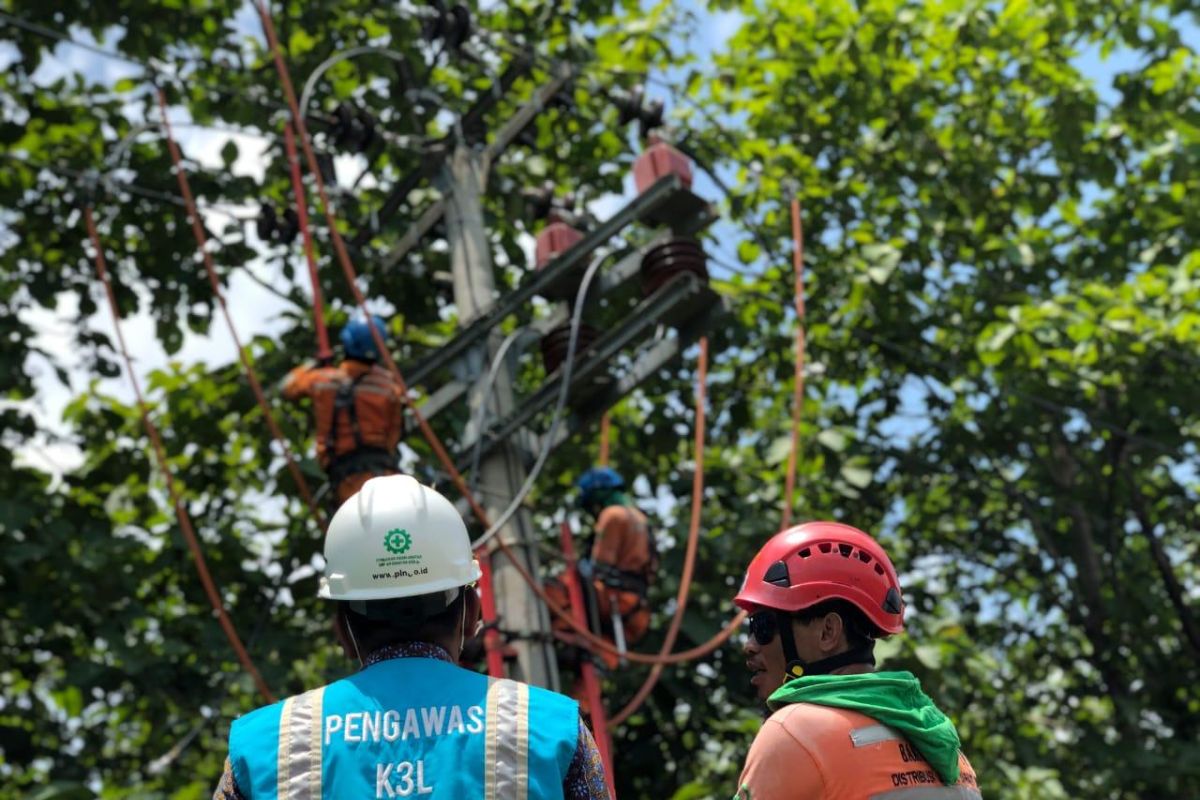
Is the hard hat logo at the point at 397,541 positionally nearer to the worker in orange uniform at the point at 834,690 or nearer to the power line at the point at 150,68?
the worker in orange uniform at the point at 834,690

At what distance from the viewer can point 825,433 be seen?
988 centimetres

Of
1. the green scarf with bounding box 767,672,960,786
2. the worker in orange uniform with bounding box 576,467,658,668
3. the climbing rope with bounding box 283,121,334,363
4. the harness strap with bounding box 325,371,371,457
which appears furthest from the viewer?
the worker in orange uniform with bounding box 576,467,658,668

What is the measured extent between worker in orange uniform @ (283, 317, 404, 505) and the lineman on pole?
537 centimetres

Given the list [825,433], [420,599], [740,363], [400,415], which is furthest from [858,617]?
[740,363]

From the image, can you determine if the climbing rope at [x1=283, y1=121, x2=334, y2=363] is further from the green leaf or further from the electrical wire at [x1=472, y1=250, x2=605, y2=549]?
the green leaf

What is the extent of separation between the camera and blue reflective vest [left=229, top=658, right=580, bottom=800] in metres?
2.40

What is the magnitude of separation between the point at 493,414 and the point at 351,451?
772 mm

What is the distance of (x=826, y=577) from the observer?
315 centimetres

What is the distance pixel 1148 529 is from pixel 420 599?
9853 mm

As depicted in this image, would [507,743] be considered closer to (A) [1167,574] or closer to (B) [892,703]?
(B) [892,703]

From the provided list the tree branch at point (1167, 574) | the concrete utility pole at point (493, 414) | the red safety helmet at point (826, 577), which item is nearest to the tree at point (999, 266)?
the tree branch at point (1167, 574)

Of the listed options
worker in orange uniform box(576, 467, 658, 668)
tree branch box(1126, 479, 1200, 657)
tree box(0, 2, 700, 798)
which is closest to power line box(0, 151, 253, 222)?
tree box(0, 2, 700, 798)

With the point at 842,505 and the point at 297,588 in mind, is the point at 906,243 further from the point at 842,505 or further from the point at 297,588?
the point at 297,588

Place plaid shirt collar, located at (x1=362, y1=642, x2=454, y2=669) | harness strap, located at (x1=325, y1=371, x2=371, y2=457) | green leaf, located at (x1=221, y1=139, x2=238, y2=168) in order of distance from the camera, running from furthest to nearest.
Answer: green leaf, located at (x1=221, y1=139, x2=238, y2=168)
harness strap, located at (x1=325, y1=371, x2=371, y2=457)
plaid shirt collar, located at (x1=362, y1=642, x2=454, y2=669)
